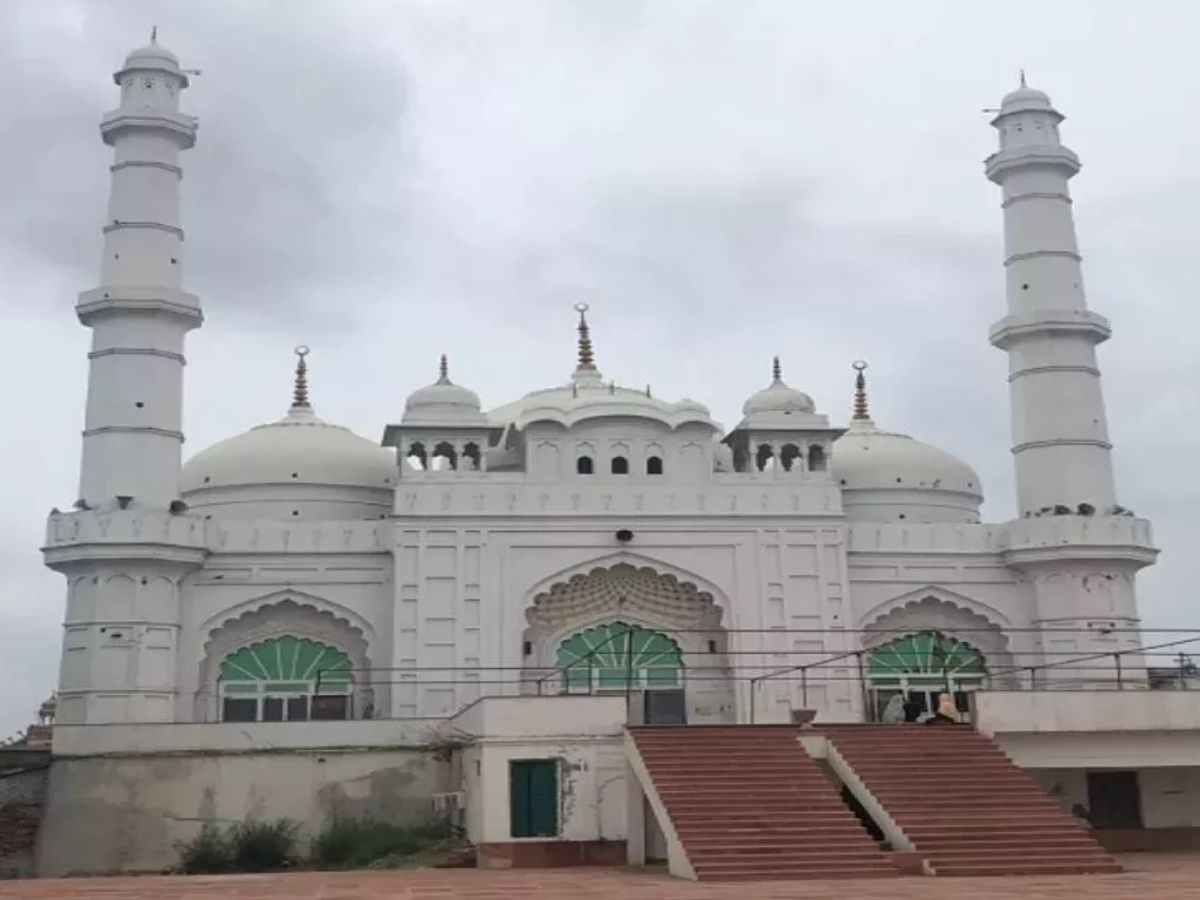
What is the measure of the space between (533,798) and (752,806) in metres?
2.63

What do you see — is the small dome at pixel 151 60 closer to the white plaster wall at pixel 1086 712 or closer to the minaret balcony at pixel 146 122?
the minaret balcony at pixel 146 122

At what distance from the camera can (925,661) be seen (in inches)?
837

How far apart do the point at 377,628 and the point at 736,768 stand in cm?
824

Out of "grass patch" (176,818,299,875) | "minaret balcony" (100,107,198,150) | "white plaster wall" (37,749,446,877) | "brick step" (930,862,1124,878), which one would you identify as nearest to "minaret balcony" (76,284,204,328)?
"minaret balcony" (100,107,198,150)

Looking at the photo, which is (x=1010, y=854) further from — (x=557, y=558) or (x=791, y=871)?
(x=557, y=558)

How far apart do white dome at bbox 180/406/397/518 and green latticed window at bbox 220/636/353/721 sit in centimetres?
272

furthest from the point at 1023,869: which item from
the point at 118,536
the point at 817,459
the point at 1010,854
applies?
the point at 118,536

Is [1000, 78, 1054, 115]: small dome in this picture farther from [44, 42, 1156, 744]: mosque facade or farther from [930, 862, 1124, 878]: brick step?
[930, 862, 1124, 878]: brick step

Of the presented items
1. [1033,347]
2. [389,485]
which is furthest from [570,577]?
[1033,347]

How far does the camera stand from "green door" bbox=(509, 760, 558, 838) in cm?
1383

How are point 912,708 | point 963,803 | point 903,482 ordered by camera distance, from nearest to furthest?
point 963,803 < point 912,708 < point 903,482

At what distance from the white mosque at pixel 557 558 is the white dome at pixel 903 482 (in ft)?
9.13

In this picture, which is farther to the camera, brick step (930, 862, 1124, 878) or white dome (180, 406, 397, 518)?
white dome (180, 406, 397, 518)

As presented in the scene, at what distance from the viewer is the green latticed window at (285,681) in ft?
65.2
